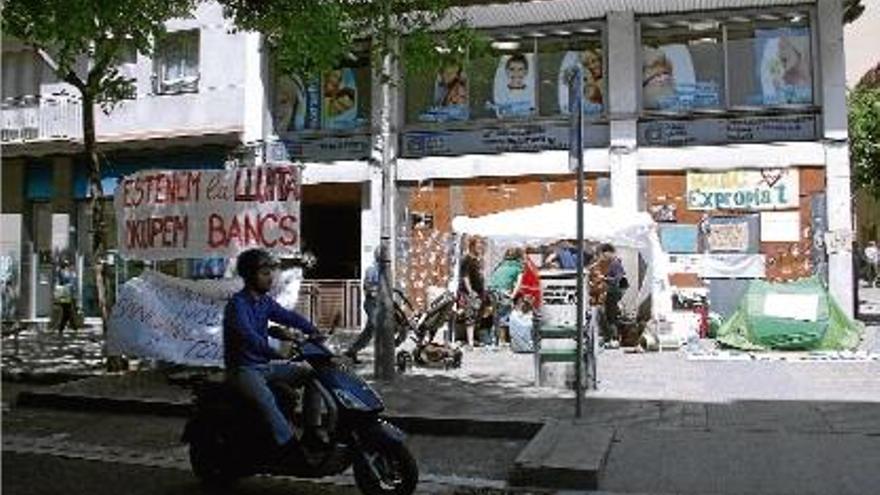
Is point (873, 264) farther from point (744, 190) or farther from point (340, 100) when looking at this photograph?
point (340, 100)

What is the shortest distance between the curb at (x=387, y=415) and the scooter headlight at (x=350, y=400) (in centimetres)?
286

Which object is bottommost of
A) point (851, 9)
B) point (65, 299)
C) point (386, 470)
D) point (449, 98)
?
point (386, 470)

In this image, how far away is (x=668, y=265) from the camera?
19047 millimetres

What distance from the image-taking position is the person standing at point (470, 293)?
16.9m

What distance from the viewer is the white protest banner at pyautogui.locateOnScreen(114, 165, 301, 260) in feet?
38.2

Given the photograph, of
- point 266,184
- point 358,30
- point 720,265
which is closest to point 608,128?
point 720,265

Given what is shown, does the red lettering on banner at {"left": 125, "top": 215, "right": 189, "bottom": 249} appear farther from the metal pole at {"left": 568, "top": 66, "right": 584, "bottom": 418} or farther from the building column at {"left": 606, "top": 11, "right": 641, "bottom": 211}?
the building column at {"left": 606, "top": 11, "right": 641, "bottom": 211}

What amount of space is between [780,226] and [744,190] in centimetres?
94

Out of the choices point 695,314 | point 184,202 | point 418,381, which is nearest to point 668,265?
point 695,314

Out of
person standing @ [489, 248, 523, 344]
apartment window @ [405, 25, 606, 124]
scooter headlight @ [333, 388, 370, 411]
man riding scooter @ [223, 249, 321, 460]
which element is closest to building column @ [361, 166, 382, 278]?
apartment window @ [405, 25, 606, 124]

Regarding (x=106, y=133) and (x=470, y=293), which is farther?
(x=106, y=133)

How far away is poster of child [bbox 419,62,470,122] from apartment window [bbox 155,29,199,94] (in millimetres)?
5788

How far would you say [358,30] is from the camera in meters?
13.3

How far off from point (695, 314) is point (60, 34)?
34.8 feet
